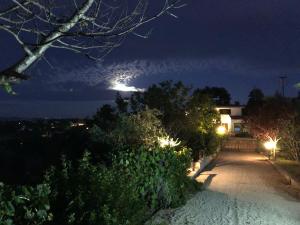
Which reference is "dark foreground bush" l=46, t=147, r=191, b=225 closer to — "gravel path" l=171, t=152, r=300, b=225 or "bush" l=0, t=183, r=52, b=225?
"bush" l=0, t=183, r=52, b=225

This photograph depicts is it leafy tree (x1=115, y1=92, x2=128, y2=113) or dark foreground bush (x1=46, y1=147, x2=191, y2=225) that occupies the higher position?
leafy tree (x1=115, y1=92, x2=128, y2=113)

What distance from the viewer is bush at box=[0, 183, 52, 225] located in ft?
23.0

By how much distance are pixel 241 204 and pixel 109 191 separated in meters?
A: 6.45

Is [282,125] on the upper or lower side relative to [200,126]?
upper

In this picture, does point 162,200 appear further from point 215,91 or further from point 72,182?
point 215,91

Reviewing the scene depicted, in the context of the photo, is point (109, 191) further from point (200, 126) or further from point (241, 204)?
point (200, 126)

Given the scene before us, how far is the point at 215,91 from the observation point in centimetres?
10025

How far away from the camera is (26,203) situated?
7410 millimetres

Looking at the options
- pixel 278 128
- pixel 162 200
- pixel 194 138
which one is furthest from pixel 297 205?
pixel 278 128

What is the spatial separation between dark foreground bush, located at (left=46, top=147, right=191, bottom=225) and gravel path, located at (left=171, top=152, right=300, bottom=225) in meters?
0.85

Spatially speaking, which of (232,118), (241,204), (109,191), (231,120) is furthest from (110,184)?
(232,118)

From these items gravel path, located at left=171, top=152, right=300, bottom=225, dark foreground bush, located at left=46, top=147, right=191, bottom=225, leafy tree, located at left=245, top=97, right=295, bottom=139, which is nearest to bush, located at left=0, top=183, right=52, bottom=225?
dark foreground bush, located at left=46, top=147, right=191, bottom=225

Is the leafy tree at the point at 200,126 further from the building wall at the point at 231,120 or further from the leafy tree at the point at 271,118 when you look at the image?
the building wall at the point at 231,120

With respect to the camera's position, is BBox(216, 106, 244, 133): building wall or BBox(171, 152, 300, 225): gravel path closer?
BBox(171, 152, 300, 225): gravel path
